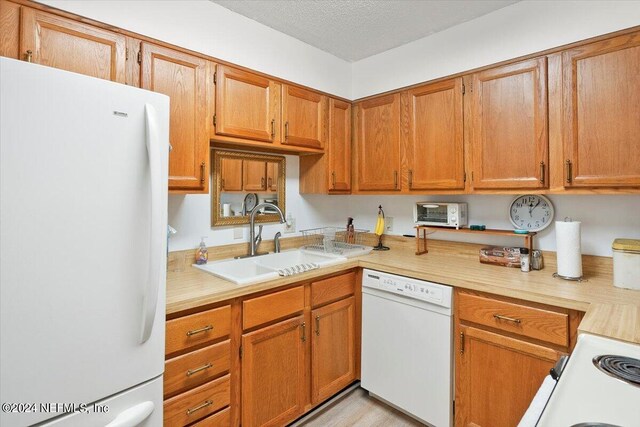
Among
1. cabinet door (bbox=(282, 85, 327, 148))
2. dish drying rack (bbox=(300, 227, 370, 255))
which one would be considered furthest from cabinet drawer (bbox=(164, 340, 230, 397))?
cabinet door (bbox=(282, 85, 327, 148))

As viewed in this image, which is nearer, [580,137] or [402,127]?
[580,137]

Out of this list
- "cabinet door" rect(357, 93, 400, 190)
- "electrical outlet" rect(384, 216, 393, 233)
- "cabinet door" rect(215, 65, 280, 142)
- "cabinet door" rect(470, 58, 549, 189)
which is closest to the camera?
"cabinet door" rect(470, 58, 549, 189)

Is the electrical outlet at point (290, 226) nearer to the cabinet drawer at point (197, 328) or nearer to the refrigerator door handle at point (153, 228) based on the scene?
the cabinet drawer at point (197, 328)

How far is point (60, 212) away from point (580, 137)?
2188 mm

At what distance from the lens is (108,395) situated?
1.06 metres

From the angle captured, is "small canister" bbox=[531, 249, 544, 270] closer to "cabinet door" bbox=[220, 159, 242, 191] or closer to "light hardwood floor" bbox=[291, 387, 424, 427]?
"light hardwood floor" bbox=[291, 387, 424, 427]

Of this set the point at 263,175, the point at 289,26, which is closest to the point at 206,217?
the point at 263,175

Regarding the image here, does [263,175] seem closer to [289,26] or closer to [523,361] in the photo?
[289,26]

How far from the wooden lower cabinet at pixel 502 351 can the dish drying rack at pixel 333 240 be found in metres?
0.97

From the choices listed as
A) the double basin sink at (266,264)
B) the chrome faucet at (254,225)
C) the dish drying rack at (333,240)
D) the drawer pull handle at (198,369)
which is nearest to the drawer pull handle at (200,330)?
the drawer pull handle at (198,369)

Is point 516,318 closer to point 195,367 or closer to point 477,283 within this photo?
point 477,283

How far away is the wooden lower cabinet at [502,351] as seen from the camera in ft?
4.81

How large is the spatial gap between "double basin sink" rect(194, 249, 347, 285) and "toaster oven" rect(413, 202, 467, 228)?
2.15 ft

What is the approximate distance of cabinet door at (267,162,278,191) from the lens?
2449 millimetres
